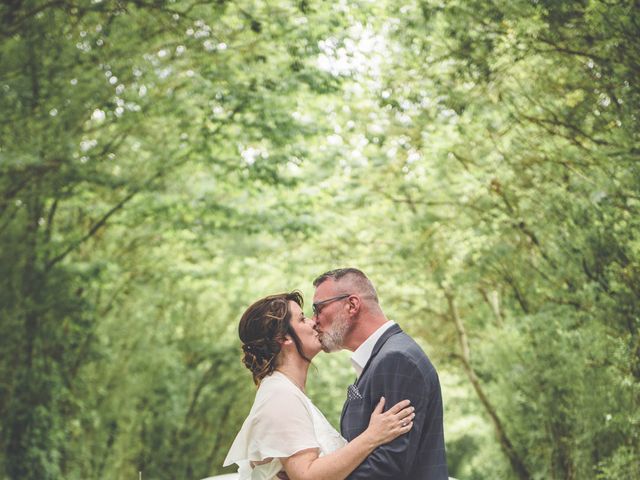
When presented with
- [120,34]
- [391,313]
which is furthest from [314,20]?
[391,313]

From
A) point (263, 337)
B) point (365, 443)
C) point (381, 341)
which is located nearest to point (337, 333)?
point (381, 341)

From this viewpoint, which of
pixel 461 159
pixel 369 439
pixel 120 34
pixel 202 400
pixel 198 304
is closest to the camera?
pixel 369 439

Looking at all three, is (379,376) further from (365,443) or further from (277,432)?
(277,432)

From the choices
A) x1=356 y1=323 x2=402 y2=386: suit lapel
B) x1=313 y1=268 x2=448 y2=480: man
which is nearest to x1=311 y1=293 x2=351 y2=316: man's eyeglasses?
x1=313 y1=268 x2=448 y2=480: man

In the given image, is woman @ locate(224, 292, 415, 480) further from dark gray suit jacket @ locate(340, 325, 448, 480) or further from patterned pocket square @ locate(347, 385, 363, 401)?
patterned pocket square @ locate(347, 385, 363, 401)

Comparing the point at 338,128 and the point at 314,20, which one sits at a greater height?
the point at 314,20

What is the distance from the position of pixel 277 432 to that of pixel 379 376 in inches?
24.0

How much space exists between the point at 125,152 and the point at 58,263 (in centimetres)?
225

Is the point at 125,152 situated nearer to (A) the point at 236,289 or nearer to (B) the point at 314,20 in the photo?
(B) the point at 314,20

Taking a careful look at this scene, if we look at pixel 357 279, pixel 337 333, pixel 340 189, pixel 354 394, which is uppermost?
pixel 357 279

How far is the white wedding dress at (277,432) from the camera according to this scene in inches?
167

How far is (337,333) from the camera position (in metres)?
4.50

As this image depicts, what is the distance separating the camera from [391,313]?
19688 millimetres

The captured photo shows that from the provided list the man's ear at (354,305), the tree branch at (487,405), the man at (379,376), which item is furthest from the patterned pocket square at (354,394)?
the tree branch at (487,405)
